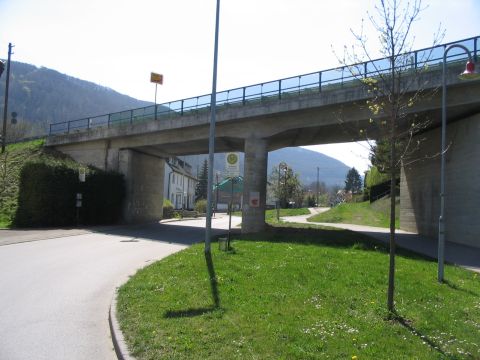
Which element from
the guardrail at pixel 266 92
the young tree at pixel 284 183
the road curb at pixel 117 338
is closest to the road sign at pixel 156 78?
the guardrail at pixel 266 92

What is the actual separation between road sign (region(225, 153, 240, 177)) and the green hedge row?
52.3 feet

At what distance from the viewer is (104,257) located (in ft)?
47.0

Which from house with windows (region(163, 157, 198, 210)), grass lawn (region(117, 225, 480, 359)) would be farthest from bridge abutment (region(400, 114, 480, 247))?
house with windows (region(163, 157, 198, 210))

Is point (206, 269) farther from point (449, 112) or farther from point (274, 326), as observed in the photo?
point (449, 112)

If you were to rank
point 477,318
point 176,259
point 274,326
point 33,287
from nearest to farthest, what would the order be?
point 274,326 < point 477,318 < point 33,287 < point 176,259

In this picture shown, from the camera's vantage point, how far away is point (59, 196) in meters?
27.0

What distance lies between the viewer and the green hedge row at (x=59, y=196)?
2580 cm

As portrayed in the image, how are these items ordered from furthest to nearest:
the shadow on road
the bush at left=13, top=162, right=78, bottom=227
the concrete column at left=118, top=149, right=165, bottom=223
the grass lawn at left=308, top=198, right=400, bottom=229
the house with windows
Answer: the house with windows, the grass lawn at left=308, top=198, right=400, bottom=229, the concrete column at left=118, top=149, right=165, bottom=223, the bush at left=13, top=162, right=78, bottom=227, the shadow on road

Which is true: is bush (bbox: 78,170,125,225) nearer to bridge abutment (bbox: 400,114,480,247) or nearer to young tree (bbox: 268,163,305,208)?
bridge abutment (bbox: 400,114,480,247)

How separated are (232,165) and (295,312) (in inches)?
344

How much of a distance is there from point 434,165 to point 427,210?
105 inches

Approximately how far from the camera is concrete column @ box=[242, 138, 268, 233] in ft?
78.4

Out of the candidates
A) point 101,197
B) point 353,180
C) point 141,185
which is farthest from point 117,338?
point 353,180

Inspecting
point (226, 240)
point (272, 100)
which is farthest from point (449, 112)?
point (226, 240)
